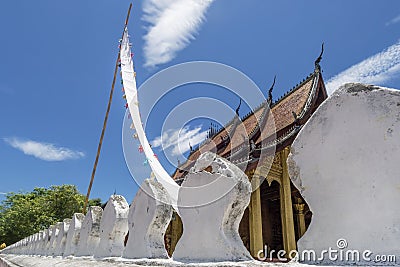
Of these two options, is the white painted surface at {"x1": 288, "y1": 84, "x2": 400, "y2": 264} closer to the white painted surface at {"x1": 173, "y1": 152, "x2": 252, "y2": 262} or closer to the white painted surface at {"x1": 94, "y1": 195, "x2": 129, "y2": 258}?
the white painted surface at {"x1": 173, "y1": 152, "x2": 252, "y2": 262}

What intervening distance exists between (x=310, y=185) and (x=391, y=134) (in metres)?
0.50

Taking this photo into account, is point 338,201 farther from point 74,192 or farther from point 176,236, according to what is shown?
point 74,192

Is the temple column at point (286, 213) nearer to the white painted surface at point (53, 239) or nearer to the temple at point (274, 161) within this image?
the temple at point (274, 161)

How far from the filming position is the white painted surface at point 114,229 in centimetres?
393

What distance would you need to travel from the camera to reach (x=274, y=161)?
421 inches

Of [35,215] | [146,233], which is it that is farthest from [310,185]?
[35,215]

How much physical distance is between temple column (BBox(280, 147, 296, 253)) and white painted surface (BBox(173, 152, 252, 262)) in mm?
7325

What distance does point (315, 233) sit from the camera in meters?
1.74

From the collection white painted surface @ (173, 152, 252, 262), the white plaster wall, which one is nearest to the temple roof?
the white plaster wall

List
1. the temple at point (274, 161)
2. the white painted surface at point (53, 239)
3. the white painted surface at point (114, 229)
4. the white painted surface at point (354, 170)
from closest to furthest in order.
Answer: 1. the white painted surface at point (354, 170)
2. the white painted surface at point (114, 229)
3. the white painted surface at point (53, 239)
4. the temple at point (274, 161)

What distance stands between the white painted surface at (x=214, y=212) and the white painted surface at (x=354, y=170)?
0.54 meters

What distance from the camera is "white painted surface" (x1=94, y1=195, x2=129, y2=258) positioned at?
3926 millimetres

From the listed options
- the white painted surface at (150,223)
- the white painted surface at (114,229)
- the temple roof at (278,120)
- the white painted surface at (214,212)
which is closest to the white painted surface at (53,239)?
the white painted surface at (114,229)

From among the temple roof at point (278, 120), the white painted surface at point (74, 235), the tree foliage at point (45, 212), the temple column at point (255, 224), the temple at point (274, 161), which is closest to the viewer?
the white painted surface at point (74, 235)
